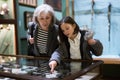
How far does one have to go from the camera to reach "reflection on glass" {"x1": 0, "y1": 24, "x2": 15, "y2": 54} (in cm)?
413

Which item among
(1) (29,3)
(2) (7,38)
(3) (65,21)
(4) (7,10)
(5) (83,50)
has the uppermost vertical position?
(1) (29,3)

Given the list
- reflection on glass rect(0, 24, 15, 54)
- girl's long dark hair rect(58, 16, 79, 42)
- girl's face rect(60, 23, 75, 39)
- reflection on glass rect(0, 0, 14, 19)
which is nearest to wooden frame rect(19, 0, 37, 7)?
reflection on glass rect(0, 0, 14, 19)

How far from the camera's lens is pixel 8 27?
412cm

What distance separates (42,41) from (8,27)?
2.18 meters

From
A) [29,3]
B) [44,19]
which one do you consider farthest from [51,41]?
[29,3]

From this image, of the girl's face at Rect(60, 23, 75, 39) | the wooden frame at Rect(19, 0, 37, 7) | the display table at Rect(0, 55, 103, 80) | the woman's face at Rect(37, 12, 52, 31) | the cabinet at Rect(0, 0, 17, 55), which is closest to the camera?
the display table at Rect(0, 55, 103, 80)

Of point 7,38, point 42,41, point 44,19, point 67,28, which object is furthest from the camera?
point 7,38

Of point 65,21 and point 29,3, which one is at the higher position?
point 29,3

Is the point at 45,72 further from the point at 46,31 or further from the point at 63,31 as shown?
the point at 46,31

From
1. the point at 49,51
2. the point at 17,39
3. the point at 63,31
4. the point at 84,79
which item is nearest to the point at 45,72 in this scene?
the point at 84,79

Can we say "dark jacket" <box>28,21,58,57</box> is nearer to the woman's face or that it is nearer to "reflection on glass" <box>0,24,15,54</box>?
the woman's face

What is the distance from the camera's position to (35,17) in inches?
82.4

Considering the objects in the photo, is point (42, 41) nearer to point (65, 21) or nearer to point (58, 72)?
point (65, 21)

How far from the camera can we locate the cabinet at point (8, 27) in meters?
4.04
